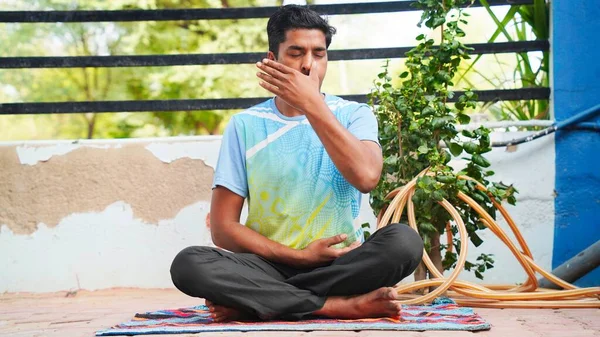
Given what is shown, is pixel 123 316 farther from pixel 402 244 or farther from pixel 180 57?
pixel 180 57

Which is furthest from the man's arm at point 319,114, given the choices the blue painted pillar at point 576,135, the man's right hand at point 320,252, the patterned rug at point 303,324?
the blue painted pillar at point 576,135

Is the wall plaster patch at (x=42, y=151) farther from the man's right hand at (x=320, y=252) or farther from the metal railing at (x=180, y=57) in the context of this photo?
the man's right hand at (x=320, y=252)

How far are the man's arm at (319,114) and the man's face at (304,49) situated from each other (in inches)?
7.0

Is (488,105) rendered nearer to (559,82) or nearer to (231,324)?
(559,82)

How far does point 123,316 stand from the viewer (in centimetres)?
330

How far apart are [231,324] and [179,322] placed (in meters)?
0.24

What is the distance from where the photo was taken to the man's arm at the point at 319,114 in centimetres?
264

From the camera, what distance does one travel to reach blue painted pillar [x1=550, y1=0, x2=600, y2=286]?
4215 millimetres

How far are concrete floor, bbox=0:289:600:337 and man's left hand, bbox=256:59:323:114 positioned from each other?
778 mm

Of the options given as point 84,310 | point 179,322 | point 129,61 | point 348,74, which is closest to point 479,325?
point 179,322

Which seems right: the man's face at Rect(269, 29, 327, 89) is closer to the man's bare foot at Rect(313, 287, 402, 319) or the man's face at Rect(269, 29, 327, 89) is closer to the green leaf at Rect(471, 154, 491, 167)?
the man's bare foot at Rect(313, 287, 402, 319)

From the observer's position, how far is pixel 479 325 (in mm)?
2520

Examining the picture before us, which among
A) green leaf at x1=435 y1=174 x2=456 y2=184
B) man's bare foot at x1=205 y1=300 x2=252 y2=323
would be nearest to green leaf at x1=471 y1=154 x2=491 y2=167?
green leaf at x1=435 y1=174 x2=456 y2=184

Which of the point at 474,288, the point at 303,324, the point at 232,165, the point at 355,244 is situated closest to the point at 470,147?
the point at 474,288
